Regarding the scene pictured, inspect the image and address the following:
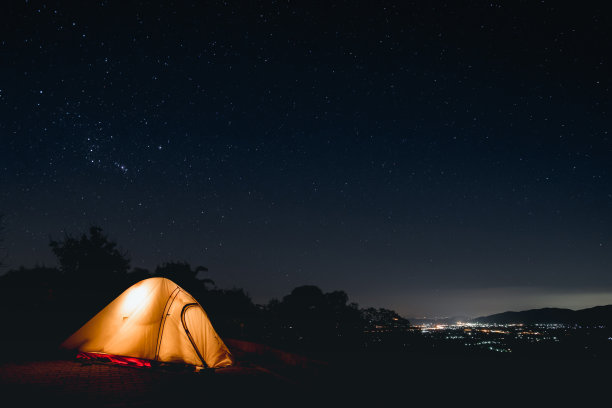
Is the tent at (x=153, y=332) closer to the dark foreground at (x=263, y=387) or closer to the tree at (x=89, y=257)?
the dark foreground at (x=263, y=387)

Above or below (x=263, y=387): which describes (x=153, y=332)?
above

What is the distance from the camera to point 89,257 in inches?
813

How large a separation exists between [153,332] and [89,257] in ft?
52.7

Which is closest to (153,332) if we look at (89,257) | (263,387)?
(263,387)

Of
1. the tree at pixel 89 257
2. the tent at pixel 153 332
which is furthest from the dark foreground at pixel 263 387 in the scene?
the tree at pixel 89 257

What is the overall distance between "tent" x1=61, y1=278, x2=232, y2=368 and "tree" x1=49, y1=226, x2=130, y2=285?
12779mm

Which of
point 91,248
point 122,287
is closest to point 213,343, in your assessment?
point 122,287

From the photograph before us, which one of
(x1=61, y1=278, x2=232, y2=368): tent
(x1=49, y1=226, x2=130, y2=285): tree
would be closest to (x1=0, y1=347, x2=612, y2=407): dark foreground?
(x1=61, y1=278, x2=232, y2=368): tent

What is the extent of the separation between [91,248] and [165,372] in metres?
16.9

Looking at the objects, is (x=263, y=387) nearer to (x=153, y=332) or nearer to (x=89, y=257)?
(x=153, y=332)

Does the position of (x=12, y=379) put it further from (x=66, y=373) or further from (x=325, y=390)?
(x=325, y=390)

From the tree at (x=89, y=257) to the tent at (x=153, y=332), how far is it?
12.8 m

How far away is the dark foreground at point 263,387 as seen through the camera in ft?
16.9

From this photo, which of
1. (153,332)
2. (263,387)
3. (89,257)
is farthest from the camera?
(89,257)
